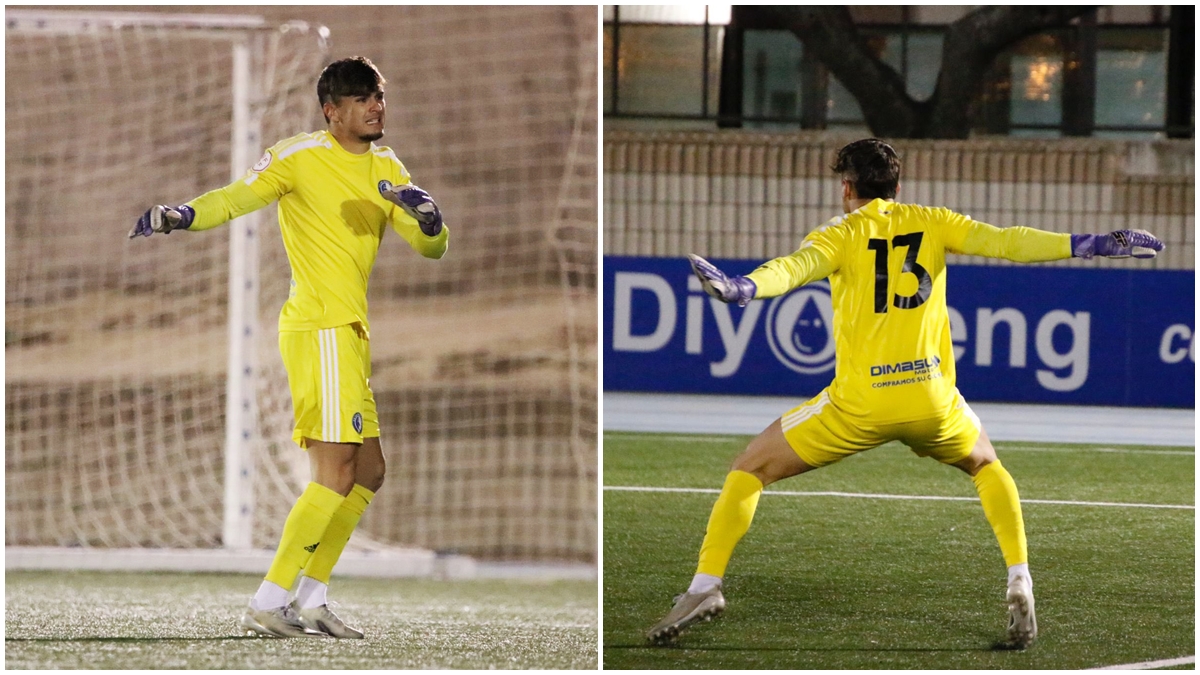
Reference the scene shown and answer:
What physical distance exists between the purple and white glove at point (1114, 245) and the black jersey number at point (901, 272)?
14.8 inches

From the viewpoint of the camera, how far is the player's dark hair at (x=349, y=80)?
315 cm

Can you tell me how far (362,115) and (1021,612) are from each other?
202cm

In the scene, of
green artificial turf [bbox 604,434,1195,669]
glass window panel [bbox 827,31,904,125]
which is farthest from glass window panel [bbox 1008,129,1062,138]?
green artificial turf [bbox 604,434,1195,669]

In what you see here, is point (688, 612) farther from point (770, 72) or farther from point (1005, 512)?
point (770, 72)

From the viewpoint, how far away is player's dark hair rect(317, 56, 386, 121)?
3.15 m

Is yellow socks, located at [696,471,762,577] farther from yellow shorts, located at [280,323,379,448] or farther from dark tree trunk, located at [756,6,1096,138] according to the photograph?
dark tree trunk, located at [756,6,1096,138]

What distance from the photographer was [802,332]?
9.95 meters

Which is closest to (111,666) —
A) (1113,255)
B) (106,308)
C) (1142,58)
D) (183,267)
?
(1113,255)

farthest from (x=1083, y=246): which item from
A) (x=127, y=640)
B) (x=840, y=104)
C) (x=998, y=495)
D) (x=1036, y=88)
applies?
(x=1036, y=88)

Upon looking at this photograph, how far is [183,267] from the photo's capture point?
9211mm

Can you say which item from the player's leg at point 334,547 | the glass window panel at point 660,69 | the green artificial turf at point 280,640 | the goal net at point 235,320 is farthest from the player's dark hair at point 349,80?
the glass window panel at point 660,69

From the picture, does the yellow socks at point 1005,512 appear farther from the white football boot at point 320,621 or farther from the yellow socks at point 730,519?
the white football boot at point 320,621

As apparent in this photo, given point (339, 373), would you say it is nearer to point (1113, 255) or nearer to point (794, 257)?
point (794, 257)

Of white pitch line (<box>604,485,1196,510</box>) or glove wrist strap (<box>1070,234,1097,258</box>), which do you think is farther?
white pitch line (<box>604,485,1196,510</box>)
